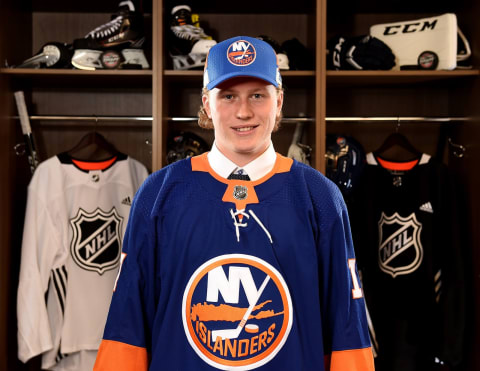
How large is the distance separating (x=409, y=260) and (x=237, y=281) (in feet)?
3.75

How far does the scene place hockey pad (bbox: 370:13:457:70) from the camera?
2.00 metres

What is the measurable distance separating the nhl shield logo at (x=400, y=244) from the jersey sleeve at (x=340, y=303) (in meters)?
0.90

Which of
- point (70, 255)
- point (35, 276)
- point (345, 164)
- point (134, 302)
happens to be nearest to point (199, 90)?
point (345, 164)

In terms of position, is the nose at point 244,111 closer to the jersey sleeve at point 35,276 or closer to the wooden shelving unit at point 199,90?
the wooden shelving unit at point 199,90

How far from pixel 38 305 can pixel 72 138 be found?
791 mm

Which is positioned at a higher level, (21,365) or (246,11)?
(246,11)

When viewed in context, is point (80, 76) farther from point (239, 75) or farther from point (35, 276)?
point (239, 75)

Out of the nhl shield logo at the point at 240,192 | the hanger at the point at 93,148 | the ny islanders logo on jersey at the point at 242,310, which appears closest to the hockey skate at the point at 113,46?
the hanger at the point at 93,148

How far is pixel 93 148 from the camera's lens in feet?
7.82

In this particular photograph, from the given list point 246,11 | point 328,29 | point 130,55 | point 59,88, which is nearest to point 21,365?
point 59,88

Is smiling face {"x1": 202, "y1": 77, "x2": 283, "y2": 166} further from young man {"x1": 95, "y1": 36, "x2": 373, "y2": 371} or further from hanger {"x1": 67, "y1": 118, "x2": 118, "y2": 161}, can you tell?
hanger {"x1": 67, "y1": 118, "x2": 118, "y2": 161}

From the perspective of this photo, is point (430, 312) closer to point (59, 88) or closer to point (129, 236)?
point (129, 236)

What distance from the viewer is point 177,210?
1.20 metres

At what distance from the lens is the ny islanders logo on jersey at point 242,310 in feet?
3.74
